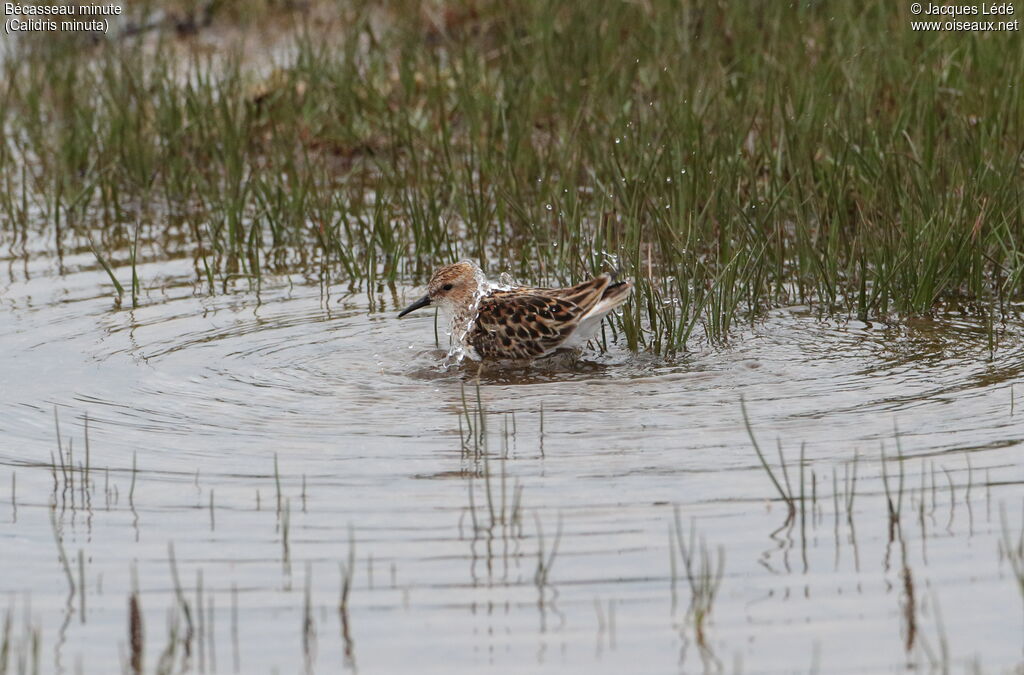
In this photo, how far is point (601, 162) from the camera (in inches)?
375

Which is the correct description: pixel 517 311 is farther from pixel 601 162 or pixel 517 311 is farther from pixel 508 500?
pixel 508 500

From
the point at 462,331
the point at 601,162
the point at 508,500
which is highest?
the point at 601,162

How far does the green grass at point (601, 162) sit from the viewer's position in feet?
27.9

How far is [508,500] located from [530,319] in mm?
2756

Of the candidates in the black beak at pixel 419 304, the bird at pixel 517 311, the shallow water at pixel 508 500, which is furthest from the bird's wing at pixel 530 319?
the black beak at pixel 419 304

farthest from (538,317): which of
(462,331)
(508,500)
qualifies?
(508,500)

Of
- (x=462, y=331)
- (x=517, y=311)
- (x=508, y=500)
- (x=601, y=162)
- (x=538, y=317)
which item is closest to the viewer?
(x=508, y=500)

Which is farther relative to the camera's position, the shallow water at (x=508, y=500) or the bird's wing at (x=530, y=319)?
the bird's wing at (x=530, y=319)

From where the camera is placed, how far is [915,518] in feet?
16.8

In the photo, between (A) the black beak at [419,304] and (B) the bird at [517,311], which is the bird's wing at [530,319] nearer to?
(B) the bird at [517,311]

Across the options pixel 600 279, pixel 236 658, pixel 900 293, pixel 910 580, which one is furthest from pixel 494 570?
pixel 900 293

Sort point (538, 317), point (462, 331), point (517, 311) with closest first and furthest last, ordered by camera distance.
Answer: point (538, 317) < point (517, 311) < point (462, 331)

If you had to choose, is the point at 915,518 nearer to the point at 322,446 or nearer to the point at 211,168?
the point at 322,446

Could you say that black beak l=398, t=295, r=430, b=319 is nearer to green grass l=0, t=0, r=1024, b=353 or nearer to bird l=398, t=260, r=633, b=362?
bird l=398, t=260, r=633, b=362
